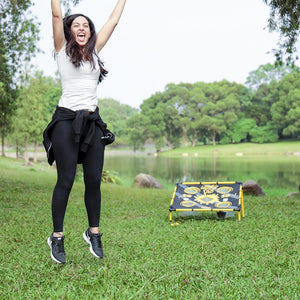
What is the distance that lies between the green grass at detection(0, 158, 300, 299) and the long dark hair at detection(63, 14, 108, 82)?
4.88 feet

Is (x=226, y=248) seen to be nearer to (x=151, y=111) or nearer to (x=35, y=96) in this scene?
(x=35, y=96)

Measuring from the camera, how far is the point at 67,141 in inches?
99.7

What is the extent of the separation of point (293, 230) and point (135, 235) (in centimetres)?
192

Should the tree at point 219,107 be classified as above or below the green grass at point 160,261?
above

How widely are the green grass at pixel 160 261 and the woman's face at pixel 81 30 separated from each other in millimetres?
1659

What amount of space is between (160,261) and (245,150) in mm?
42499

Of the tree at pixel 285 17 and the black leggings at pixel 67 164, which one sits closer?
the black leggings at pixel 67 164

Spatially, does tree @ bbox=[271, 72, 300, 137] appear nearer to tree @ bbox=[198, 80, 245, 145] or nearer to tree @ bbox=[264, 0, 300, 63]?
tree @ bbox=[198, 80, 245, 145]

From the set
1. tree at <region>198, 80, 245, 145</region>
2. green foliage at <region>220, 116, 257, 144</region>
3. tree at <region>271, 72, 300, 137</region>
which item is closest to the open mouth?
tree at <region>271, 72, 300, 137</region>

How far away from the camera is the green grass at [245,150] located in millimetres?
41459

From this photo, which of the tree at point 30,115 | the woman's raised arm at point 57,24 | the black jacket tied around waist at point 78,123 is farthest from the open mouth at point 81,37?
the tree at point 30,115

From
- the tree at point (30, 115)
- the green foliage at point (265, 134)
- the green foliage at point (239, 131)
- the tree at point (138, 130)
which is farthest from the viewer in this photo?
the green foliage at point (239, 131)

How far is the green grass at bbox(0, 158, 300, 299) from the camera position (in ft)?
7.66

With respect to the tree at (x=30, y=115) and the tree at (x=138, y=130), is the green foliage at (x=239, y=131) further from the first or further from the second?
the tree at (x=30, y=115)
